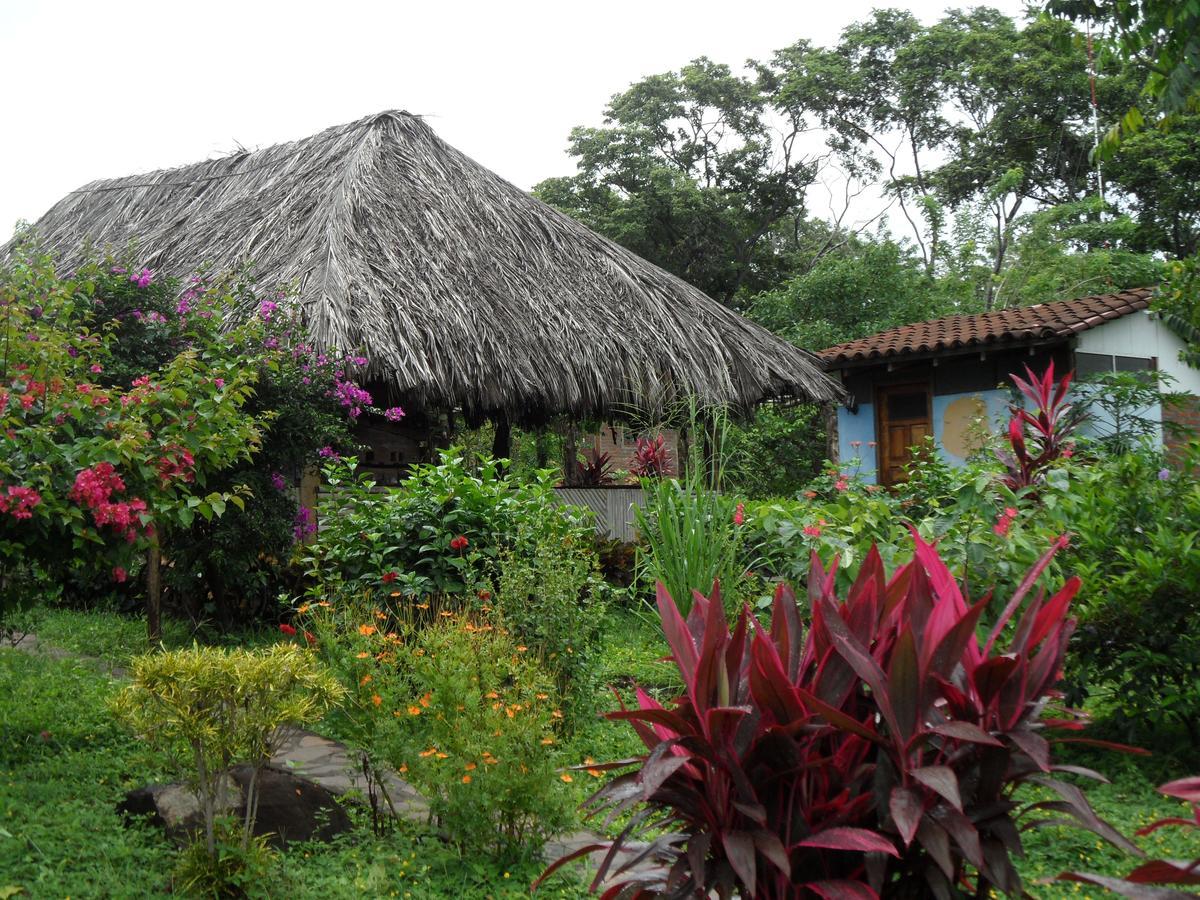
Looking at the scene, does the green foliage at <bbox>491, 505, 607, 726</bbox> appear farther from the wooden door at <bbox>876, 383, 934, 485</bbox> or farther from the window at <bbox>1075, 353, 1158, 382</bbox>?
the wooden door at <bbox>876, 383, 934, 485</bbox>

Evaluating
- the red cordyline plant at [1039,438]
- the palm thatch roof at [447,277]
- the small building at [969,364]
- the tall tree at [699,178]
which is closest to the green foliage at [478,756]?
the red cordyline plant at [1039,438]

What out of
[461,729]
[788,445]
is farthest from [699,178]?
[461,729]

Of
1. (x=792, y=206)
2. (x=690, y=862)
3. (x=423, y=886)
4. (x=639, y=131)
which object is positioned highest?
(x=639, y=131)

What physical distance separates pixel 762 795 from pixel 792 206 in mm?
23720

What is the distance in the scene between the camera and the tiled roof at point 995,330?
1214cm

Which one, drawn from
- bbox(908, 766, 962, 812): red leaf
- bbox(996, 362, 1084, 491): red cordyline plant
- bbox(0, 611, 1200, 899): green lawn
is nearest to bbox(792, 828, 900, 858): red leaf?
bbox(908, 766, 962, 812): red leaf

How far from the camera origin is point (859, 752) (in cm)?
211

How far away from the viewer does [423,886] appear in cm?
323

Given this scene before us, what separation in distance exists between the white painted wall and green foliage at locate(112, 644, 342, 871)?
11319 mm

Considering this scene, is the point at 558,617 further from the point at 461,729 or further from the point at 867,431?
the point at 867,431

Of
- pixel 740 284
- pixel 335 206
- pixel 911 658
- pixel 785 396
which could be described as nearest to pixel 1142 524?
pixel 911 658

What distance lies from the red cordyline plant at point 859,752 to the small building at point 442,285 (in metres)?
6.19

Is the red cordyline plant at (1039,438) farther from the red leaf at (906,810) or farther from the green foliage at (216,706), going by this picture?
the red leaf at (906,810)

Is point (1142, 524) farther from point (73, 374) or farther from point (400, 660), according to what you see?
point (73, 374)
